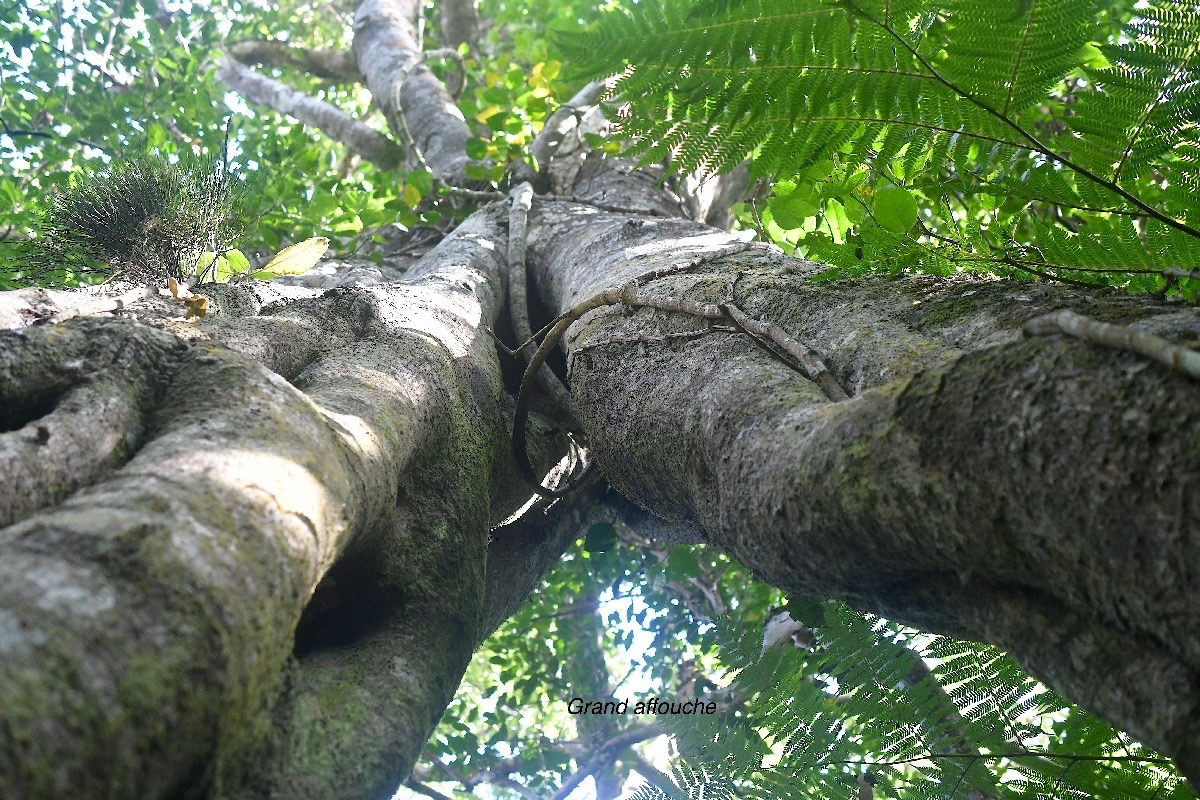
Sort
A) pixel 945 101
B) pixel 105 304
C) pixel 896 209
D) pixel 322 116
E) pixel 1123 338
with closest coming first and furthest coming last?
pixel 1123 338 → pixel 945 101 → pixel 896 209 → pixel 105 304 → pixel 322 116

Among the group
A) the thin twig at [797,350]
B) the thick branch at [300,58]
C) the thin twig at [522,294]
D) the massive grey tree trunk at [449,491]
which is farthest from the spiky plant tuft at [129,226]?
the thick branch at [300,58]

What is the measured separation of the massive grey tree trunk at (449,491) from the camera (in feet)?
2.73

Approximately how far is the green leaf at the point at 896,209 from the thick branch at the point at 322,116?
4.62 meters

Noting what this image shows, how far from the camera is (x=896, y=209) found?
5.69 ft

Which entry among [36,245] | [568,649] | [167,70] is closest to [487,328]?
[36,245]

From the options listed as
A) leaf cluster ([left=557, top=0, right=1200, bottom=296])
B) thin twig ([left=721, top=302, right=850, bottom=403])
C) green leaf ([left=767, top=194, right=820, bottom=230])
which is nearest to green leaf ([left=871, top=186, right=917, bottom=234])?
leaf cluster ([left=557, top=0, right=1200, bottom=296])

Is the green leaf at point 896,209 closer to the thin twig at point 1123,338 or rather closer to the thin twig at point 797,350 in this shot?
the thin twig at point 797,350

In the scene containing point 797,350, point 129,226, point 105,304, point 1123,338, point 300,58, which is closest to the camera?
point 1123,338

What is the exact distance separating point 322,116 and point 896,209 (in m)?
5.41

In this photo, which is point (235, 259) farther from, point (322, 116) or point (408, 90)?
point (322, 116)

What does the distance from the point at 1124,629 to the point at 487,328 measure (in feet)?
6.84

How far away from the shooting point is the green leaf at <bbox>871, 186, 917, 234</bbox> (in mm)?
1729

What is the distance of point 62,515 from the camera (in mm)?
930

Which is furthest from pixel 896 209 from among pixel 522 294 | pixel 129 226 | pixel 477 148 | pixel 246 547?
pixel 477 148
